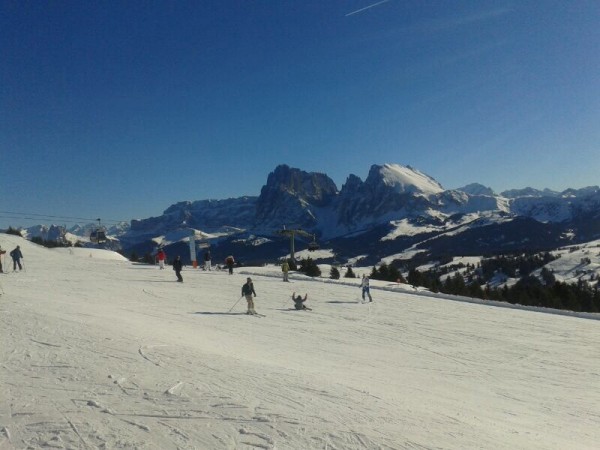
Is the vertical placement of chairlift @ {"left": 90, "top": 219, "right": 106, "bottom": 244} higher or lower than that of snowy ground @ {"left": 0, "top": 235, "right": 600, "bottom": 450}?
higher

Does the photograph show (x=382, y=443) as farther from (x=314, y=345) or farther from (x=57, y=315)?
(x=57, y=315)

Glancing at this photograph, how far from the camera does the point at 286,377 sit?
1015cm

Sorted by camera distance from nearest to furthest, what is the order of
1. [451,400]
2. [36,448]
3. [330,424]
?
[36,448], [330,424], [451,400]

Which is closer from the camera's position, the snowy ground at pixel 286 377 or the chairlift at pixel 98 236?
the snowy ground at pixel 286 377

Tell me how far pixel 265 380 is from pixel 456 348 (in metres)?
9.51

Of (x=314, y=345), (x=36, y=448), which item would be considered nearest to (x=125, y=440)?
(x=36, y=448)

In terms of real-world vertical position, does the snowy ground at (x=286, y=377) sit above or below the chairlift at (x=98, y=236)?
below

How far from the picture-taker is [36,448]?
627 centimetres

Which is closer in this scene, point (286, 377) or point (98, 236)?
point (286, 377)

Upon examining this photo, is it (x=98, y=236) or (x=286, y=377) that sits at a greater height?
(x=98, y=236)

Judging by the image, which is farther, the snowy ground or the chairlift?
the chairlift

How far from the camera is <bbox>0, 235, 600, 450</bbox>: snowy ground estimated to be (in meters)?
7.07

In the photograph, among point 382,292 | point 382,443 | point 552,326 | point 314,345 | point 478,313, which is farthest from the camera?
point 382,292

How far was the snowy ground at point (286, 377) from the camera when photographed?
707cm
